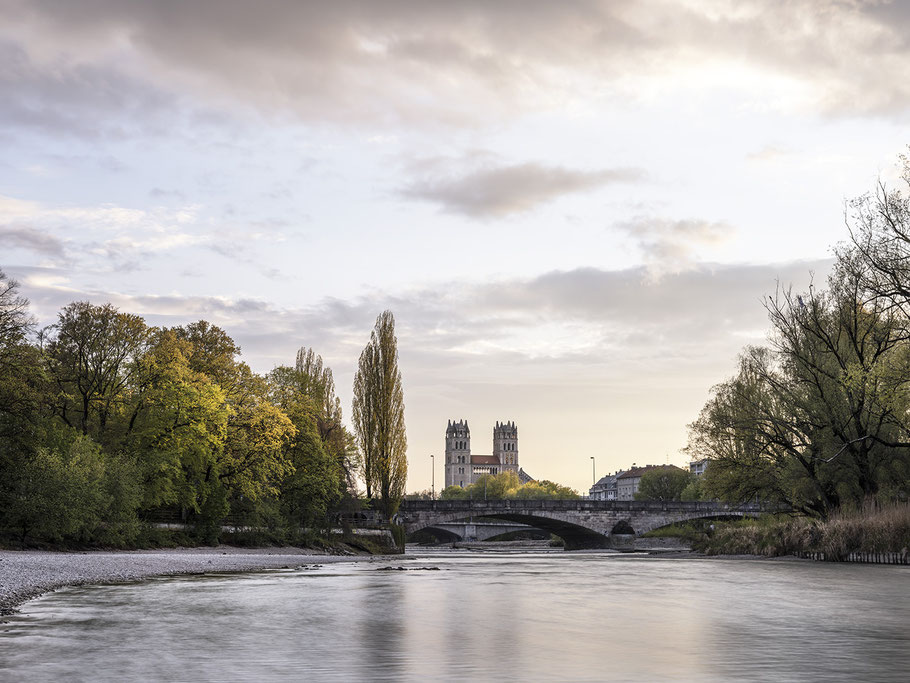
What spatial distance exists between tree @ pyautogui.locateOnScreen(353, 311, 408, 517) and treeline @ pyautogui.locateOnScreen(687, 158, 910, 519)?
2622 centimetres

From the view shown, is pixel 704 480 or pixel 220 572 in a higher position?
pixel 704 480

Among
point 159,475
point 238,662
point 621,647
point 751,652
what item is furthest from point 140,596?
point 159,475

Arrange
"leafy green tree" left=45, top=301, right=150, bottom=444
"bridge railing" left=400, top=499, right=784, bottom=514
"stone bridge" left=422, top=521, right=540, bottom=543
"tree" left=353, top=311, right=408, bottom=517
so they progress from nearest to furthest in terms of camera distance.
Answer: "leafy green tree" left=45, top=301, right=150, bottom=444 → "tree" left=353, top=311, right=408, bottom=517 → "bridge railing" left=400, top=499, right=784, bottom=514 → "stone bridge" left=422, top=521, right=540, bottom=543

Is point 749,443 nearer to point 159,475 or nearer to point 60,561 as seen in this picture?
point 159,475

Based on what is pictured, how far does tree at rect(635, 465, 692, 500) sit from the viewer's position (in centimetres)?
17850

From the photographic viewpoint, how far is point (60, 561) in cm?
3509

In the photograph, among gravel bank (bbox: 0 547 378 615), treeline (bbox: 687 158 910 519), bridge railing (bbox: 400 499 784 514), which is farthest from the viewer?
bridge railing (bbox: 400 499 784 514)

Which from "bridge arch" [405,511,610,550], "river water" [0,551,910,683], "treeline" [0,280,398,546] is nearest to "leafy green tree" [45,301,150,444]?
"treeline" [0,280,398,546]

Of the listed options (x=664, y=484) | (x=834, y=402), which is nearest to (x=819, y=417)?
(x=834, y=402)

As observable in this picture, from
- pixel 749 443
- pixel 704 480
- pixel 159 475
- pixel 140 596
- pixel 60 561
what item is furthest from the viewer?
pixel 704 480

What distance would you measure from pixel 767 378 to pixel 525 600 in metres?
30.3

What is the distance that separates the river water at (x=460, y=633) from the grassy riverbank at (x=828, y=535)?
11207 mm

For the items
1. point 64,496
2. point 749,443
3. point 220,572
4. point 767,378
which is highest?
point 767,378

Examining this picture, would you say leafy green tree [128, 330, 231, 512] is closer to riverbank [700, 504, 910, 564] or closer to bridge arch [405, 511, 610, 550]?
riverbank [700, 504, 910, 564]
